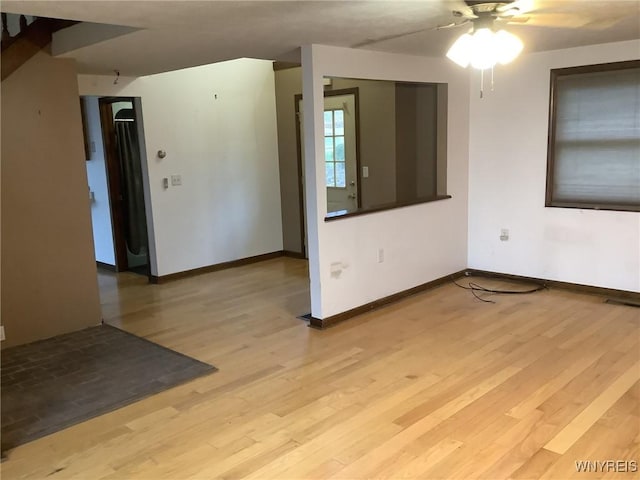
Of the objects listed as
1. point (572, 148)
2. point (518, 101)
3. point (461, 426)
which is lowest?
point (461, 426)

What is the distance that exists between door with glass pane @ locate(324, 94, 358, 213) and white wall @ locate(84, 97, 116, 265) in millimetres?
2584

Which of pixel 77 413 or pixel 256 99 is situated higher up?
pixel 256 99

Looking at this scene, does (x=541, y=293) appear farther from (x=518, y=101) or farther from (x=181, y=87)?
(x=181, y=87)

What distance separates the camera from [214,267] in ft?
21.7

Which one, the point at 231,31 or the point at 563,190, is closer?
the point at 231,31

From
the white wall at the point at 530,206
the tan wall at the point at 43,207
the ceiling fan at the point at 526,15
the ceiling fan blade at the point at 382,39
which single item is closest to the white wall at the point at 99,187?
the tan wall at the point at 43,207

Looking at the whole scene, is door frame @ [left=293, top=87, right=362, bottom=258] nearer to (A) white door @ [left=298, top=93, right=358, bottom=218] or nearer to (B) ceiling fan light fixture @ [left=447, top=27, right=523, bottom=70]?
(A) white door @ [left=298, top=93, right=358, bottom=218]

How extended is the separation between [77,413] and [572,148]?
177 inches

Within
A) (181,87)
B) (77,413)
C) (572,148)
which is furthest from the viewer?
(181,87)

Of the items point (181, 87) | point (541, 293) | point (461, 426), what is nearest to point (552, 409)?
point (461, 426)

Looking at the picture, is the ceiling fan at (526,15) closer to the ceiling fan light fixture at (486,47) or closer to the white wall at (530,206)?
the ceiling fan light fixture at (486,47)

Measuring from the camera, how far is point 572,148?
512 cm

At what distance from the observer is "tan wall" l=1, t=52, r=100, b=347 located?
13.8 ft

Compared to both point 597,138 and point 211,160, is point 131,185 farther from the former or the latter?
point 597,138
